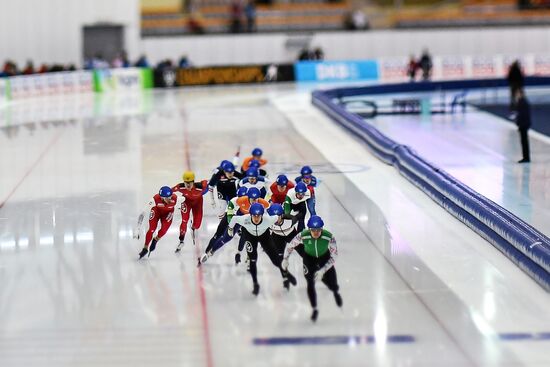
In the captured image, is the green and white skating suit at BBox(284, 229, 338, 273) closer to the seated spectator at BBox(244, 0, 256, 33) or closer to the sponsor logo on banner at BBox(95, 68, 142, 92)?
the sponsor logo on banner at BBox(95, 68, 142, 92)

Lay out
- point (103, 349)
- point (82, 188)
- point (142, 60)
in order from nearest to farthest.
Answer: point (103, 349) < point (82, 188) < point (142, 60)

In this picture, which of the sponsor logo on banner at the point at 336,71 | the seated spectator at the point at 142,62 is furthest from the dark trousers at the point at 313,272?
the sponsor logo on banner at the point at 336,71

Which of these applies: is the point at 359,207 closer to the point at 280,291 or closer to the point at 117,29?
the point at 280,291

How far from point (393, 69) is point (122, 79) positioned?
10.8 meters

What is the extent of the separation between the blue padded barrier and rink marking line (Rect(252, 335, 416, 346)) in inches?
83.4

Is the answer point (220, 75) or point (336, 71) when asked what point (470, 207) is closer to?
point (220, 75)

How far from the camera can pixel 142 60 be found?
36.9 metres

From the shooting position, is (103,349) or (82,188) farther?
(82,188)

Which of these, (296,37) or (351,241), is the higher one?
(296,37)

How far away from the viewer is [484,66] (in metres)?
40.2

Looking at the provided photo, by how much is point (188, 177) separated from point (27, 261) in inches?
76.8

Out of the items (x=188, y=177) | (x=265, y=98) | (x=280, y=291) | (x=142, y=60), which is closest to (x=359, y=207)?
(x=188, y=177)

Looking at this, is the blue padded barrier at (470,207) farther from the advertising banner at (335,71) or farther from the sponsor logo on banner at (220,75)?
the advertising banner at (335,71)

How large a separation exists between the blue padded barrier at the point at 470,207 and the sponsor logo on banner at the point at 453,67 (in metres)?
17.4
